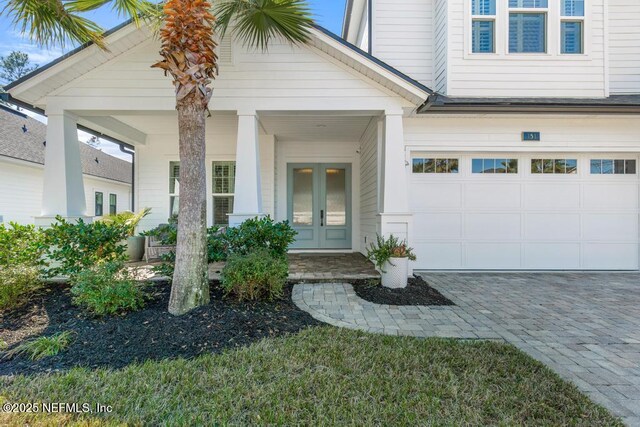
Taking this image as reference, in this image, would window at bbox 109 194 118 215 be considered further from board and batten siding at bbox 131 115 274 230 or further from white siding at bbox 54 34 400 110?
white siding at bbox 54 34 400 110

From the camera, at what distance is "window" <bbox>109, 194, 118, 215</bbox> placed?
16984mm

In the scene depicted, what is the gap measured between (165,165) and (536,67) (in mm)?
9516

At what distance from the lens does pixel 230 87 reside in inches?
242

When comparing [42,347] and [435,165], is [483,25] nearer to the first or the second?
[435,165]

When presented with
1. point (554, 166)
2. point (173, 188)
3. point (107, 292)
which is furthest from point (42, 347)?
point (554, 166)

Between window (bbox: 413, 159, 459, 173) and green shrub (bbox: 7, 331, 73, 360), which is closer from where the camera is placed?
green shrub (bbox: 7, 331, 73, 360)

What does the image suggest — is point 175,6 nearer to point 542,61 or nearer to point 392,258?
point 392,258

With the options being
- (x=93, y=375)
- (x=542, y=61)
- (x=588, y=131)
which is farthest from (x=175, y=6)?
(x=588, y=131)

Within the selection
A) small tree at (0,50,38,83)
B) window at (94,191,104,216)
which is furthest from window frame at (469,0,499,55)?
small tree at (0,50,38,83)

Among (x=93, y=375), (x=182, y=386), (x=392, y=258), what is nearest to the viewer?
(x=182, y=386)

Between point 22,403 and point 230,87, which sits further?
point 230,87

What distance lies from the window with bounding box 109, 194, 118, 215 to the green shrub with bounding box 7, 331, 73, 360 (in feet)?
51.5

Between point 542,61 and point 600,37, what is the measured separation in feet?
4.50

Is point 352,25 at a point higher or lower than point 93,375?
higher
